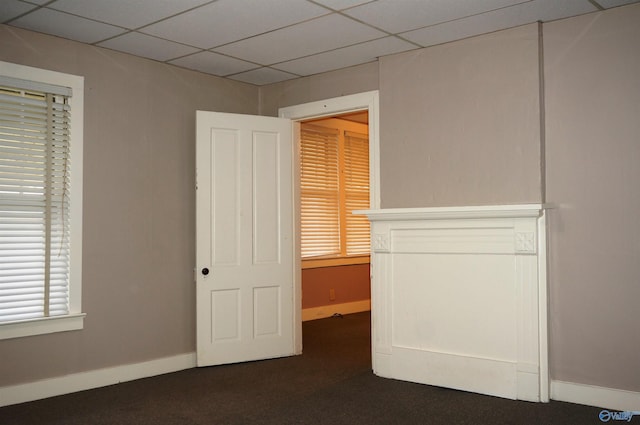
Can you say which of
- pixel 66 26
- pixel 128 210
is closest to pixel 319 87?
pixel 128 210

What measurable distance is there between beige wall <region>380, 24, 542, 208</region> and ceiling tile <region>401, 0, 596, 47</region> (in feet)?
0.35

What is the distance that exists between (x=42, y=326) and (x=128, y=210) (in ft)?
3.48

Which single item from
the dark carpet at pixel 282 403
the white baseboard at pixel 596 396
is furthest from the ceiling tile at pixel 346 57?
the white baseboard at pixel 596 396

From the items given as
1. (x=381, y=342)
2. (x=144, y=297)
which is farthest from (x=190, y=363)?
(x=381, y=342)

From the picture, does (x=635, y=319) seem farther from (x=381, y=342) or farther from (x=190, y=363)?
(x=190, y=363)

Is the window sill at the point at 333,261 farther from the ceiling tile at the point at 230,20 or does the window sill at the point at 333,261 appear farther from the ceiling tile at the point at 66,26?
the ceiling tile at the point at 66,26

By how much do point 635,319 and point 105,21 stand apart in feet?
12.8

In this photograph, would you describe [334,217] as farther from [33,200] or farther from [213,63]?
[33,200]

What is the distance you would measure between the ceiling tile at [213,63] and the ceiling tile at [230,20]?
38 centimetres

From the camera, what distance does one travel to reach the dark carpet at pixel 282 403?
3.74 meters

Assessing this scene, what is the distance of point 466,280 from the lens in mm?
4359

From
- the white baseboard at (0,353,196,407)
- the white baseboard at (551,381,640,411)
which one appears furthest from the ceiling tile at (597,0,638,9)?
the white baseboard at (0,353,196,407)

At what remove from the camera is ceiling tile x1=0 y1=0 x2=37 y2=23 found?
3.71 meters

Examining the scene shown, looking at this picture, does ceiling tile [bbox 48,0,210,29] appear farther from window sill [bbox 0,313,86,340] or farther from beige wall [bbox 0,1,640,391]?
window sill [bbox 0,313,86,340]
